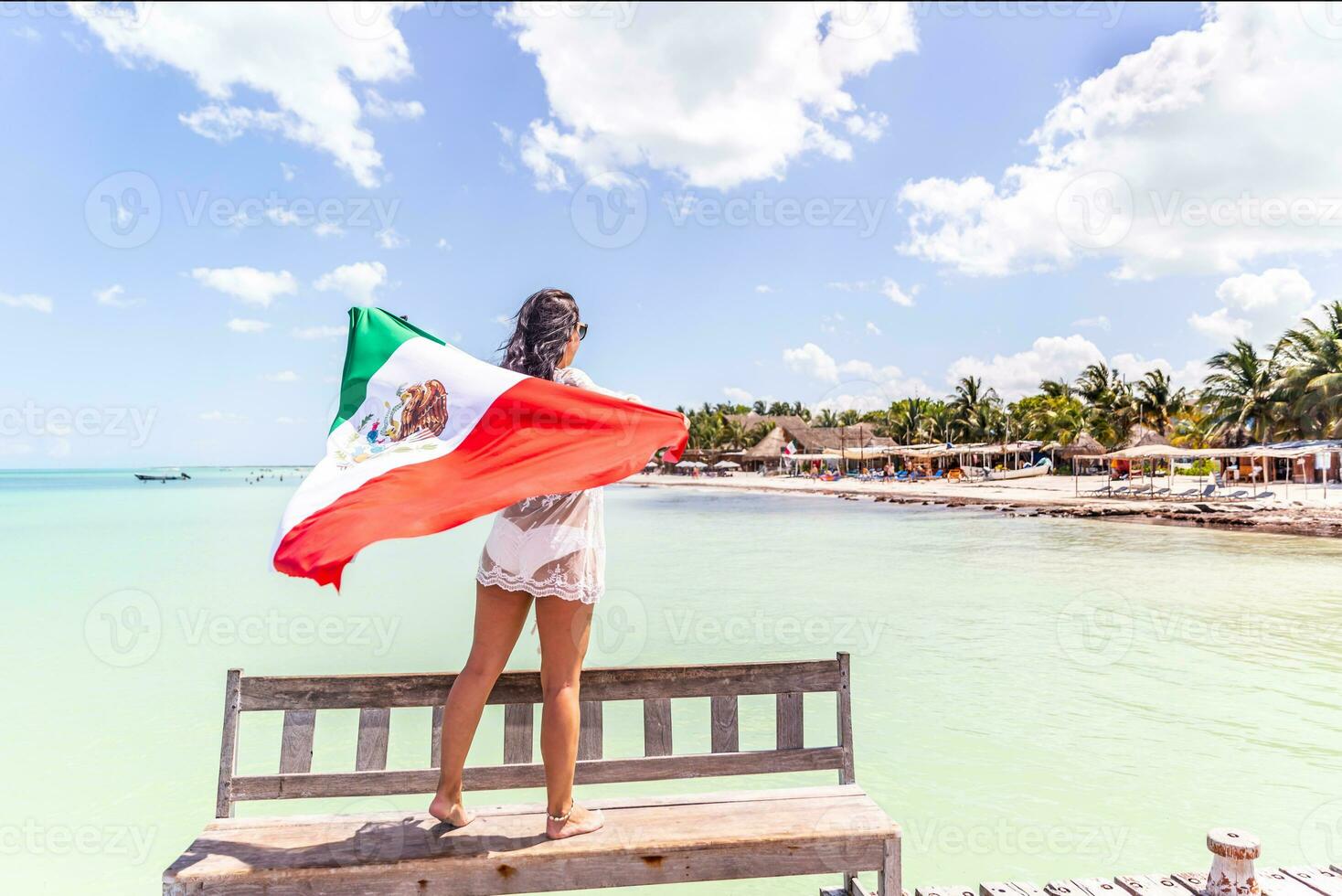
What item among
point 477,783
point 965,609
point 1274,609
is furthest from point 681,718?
point 1274,609

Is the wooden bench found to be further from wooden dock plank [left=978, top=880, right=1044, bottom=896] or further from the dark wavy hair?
the dark wavy hair

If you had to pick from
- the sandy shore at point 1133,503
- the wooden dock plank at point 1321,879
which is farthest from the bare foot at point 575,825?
the sandy shore at point 1133,503

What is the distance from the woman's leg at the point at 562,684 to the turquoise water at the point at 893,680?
169 centimetres

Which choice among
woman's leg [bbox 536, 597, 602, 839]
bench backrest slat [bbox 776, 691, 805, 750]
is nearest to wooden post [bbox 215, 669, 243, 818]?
woman's leg [bbox 536, 597, 602, 839]

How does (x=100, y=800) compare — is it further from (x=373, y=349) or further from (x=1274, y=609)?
(x=1274, y=609)

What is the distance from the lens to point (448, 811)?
2.16m

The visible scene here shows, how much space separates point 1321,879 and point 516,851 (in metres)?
2.94

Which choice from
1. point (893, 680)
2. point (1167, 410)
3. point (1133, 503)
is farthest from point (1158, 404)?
point (893, 680)

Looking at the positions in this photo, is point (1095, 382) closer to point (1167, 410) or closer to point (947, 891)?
point (1167, 410)

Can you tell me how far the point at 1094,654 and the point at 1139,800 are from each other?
4.29 meters

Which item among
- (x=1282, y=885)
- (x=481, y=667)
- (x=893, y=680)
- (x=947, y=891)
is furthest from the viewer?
(x=893, y=680)

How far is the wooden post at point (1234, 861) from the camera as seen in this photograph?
2537 millimetres

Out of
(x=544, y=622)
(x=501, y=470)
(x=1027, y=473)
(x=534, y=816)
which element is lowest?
(x=534, y=816)

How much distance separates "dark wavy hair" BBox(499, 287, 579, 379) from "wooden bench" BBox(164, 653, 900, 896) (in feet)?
3.37
